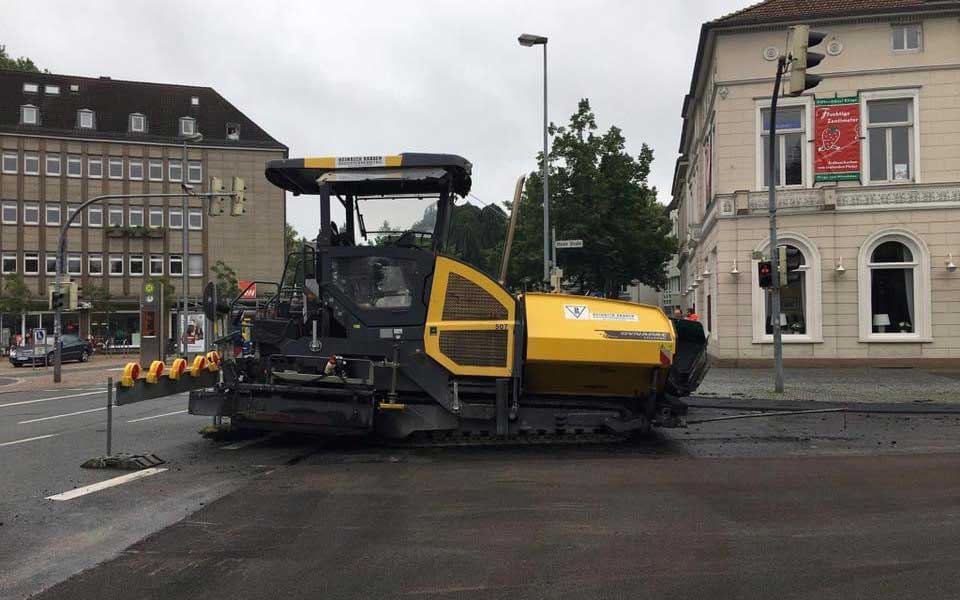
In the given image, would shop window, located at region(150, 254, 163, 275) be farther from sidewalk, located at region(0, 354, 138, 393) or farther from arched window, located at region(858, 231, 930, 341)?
arched window, located at region(858, 231, 930, 341)

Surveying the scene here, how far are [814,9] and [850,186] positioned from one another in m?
5.35

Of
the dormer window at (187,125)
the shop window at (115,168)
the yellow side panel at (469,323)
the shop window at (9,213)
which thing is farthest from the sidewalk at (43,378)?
the dormer window at (187,125)

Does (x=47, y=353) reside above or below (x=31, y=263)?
below

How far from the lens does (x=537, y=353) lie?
8625 mm

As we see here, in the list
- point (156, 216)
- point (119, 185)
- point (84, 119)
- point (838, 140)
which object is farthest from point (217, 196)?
point (84, 119)

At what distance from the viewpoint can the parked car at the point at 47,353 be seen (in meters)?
36.3

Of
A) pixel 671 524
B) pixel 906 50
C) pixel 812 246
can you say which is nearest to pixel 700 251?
pixel 812 246

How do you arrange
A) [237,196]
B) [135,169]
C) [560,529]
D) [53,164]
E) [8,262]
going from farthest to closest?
[135,169]
[53,164]
[8,262]
[237,196]
[560,529]

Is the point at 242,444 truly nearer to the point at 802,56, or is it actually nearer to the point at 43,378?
the point at 802,56

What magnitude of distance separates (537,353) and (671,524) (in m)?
3.09

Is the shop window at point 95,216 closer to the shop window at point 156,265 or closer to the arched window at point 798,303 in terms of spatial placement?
the shop window at point 156,265

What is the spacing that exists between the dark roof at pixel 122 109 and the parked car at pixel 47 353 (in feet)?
67.9

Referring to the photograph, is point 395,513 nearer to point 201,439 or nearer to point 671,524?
point 671,524

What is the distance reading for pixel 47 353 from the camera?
36844 mm
